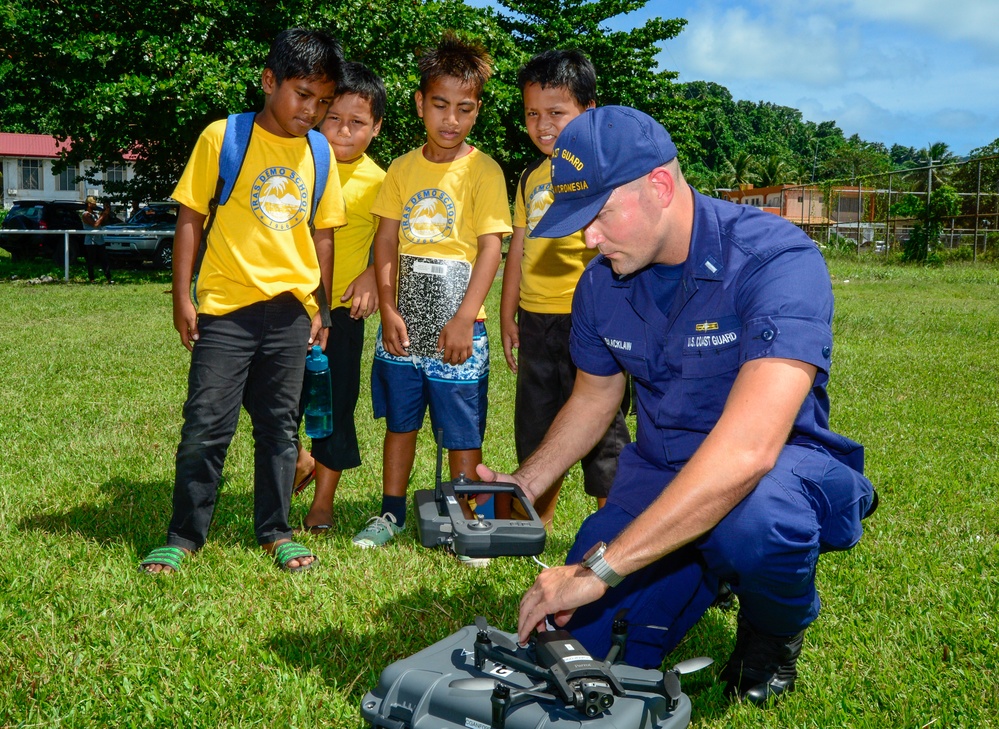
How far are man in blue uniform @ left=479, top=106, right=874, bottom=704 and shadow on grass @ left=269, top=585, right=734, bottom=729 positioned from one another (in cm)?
13

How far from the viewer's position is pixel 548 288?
421cm

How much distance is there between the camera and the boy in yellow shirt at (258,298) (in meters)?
3.69

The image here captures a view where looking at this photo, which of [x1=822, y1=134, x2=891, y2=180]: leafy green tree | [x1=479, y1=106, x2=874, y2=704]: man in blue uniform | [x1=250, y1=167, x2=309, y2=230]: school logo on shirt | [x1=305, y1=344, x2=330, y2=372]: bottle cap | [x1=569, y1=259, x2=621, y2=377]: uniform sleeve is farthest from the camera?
[x1=822, y1=134, x2=891, y2=180]: leafy green tree

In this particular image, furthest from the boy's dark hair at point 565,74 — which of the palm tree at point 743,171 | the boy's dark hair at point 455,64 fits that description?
the palm tree at point 743,171

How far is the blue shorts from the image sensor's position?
420 centimetres

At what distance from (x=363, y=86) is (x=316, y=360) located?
1.37 metres

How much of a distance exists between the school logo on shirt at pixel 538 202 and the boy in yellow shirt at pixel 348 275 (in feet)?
2.62

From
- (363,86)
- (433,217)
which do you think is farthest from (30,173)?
(433,217)

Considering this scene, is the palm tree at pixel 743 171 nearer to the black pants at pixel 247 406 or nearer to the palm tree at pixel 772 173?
the palm tree at pixel 772 173

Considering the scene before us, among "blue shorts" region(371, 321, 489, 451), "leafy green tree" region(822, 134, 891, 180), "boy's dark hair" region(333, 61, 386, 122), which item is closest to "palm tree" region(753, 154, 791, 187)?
"leafy green tree" region(822, 134, 891, 180)

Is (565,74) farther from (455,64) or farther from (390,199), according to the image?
(390,199)

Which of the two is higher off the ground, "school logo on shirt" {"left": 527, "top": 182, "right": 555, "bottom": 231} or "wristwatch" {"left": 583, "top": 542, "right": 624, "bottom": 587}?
"school logo on shirt" {"left": 527, "top": 182, "right": 555, "bottom": 231}

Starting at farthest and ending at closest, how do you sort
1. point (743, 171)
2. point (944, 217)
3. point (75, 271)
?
point (743, 171) < point (944, 217) < point (75, 271)

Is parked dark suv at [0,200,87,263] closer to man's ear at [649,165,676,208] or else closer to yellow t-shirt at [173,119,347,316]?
yellow t-shirt at [173,119,347,316]
